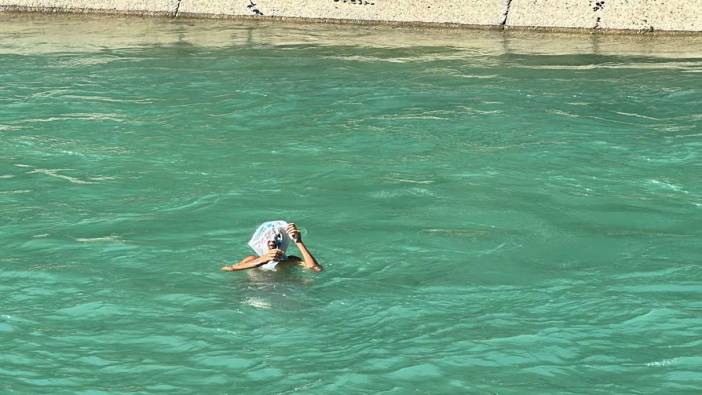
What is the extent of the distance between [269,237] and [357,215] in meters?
1.69

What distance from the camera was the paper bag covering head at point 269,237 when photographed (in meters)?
10.4

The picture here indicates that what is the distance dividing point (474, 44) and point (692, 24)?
3.41 metres

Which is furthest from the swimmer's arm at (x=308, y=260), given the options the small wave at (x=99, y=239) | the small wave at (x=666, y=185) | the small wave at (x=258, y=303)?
the small wave at (x=666, y=185)

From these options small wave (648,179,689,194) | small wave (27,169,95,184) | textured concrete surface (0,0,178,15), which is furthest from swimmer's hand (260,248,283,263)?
textured concrete surface (0,0,178,15)

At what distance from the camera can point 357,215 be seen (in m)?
A: 11.9

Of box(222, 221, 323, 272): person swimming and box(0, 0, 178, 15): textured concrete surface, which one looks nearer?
box(222, 221, 323, 272): person swimming

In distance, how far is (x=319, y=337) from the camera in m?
9.09

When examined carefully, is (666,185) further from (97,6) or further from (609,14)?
(97,6)

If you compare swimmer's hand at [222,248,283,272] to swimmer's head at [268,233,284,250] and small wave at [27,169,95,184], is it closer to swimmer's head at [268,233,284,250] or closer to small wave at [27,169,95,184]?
swimmer's head at [268,233,284,250]

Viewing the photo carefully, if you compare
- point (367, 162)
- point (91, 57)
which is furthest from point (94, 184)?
point (91, 57)

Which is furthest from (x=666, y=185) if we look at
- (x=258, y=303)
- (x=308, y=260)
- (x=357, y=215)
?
(x=258, y=303)

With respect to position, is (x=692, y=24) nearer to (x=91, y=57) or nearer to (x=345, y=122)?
(x=345, y=122)

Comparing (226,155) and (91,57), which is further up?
(91,57)

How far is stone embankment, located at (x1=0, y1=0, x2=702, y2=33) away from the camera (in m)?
20.0
